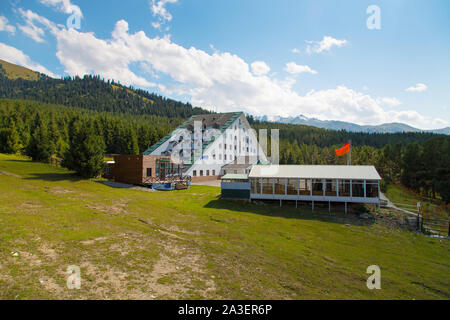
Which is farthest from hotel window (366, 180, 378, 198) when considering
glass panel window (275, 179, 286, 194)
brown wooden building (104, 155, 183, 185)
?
brown wooden building (104, 155, 183, 185)

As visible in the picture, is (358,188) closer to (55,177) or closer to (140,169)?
(140,169)

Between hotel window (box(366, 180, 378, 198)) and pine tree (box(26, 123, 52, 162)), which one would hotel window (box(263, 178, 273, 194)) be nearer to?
hotel window (box(366, 180, 378, 198))

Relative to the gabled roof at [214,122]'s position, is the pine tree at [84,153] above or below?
below

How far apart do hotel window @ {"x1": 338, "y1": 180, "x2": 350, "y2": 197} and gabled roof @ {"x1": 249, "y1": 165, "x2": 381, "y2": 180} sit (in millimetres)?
665

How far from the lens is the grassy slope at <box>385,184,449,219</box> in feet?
112

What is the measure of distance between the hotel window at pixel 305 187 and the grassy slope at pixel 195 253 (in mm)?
4281

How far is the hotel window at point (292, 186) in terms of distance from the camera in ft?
86.1

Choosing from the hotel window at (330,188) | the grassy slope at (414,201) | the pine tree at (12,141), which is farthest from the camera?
the pine tree at (12,141)

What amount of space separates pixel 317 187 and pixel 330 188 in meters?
1.31

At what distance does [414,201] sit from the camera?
4169cm

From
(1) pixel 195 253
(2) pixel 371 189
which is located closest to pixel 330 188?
(2) pixel 371 189

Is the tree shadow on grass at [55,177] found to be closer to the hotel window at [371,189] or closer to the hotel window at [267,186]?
the hotel window at [267,186]

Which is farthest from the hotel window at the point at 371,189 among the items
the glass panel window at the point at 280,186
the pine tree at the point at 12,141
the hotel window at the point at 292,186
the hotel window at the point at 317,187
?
the pine tree at the point at 12,141
